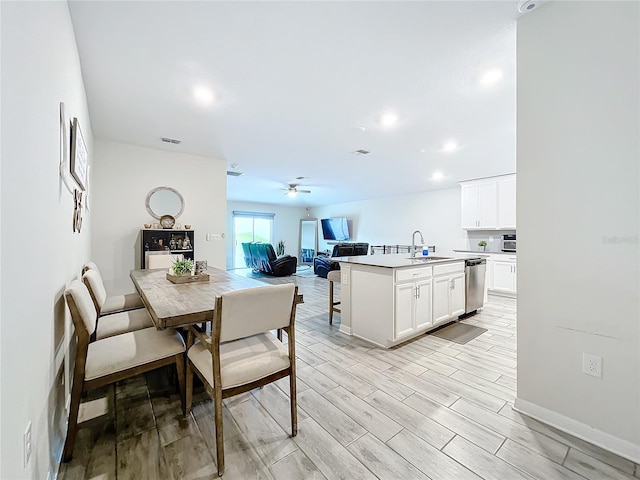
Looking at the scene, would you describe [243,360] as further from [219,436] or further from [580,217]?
[580,217]

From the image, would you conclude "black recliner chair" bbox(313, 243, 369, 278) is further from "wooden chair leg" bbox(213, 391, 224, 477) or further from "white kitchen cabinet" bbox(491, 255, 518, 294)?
"wooden chair leg" bbox(213, 391, 224, 477)

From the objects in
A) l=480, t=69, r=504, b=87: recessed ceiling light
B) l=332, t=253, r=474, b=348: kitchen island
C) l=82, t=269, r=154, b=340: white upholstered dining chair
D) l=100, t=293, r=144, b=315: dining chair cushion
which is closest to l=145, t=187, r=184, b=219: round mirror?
l=100, t=293, r=144, b=315: dining chair cushion

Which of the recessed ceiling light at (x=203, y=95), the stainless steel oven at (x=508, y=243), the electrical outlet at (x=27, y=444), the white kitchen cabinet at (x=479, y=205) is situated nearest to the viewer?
the electrical outlet at (x=27, y=444)

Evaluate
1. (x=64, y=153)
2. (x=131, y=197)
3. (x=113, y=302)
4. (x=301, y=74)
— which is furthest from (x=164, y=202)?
(x=301, y=74)

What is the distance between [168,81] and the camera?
2348mm

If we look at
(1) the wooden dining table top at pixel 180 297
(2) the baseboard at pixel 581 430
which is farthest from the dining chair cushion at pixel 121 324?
(2) the baseboard at pixel 581 430

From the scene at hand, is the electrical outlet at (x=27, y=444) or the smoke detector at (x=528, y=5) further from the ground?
the smoke detector at (x=528, y=5)

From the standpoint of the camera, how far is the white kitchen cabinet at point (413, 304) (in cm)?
290

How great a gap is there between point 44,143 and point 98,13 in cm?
105

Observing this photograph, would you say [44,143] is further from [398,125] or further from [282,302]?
[398,125]

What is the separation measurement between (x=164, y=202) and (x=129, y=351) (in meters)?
3.21

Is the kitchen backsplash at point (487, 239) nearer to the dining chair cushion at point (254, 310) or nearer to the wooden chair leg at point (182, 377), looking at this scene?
the dining chair cushion at point (254, 310)

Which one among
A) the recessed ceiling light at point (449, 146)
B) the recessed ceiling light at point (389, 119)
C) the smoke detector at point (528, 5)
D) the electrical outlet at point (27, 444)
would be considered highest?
the smoke detector at point (528, 5)

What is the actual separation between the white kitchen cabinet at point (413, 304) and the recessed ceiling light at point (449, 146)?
74.0 inches
